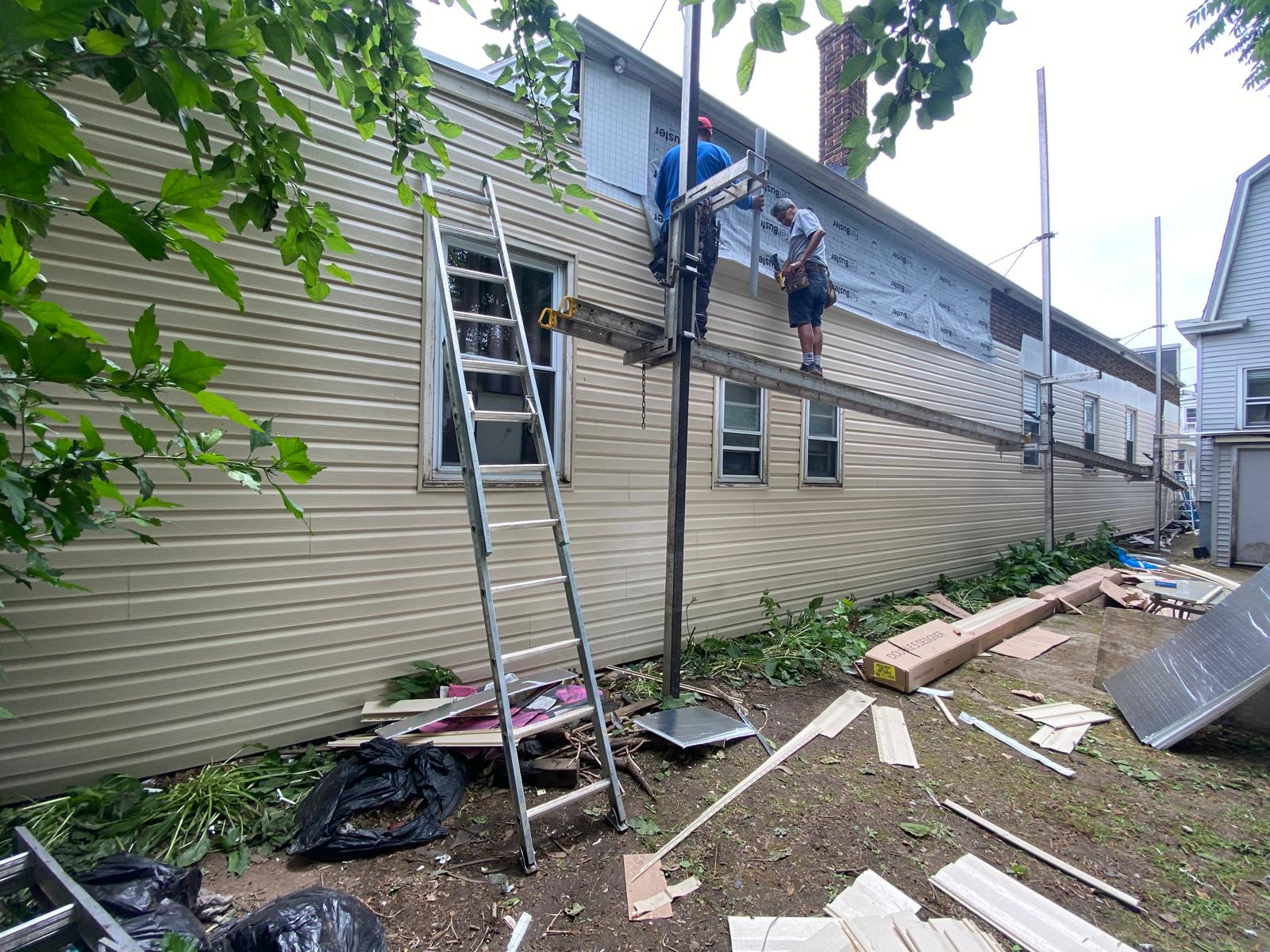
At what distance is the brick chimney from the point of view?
340 inches

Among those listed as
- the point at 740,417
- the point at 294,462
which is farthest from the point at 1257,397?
the point at 294,462

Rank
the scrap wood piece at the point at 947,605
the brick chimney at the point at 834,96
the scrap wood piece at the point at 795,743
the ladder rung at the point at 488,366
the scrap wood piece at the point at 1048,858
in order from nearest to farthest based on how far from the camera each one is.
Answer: the scrap wood piece at the point at 1048,858 → the scrap wood piece at the point at 795,743 → the ladder rung at the point at 488,366 → the scrap wood piece at the point at 947,605 → the brick chimney at the point at 834,96

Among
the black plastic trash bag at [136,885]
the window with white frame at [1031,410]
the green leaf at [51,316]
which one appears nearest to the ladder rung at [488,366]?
the green leaf at [51,316]

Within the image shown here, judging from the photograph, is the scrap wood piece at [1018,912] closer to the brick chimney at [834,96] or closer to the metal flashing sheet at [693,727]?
the metal flashing sheet at [693,727]

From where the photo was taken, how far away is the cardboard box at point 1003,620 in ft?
19.5

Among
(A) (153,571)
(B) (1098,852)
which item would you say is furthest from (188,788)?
(B) (1098,852)

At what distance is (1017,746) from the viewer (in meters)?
3.88

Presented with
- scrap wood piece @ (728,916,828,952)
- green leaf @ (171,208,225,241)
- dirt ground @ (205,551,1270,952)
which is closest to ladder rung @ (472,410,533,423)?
green leaf @ (171,208,225,241)

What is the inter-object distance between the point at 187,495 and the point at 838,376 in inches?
247

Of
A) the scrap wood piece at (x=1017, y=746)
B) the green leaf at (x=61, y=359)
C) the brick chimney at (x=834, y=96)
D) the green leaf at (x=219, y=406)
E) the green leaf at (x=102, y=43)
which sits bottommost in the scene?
the scrap wood piece at (x=1017, y=746)

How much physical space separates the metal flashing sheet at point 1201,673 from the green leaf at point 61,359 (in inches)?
229

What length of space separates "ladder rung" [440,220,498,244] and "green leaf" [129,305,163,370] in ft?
9.56

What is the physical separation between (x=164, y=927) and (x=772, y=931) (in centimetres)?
211

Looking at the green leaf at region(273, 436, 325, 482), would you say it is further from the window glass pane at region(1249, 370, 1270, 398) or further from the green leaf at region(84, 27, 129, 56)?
the window glass pane at region(1249, 370, 1270, 398)
